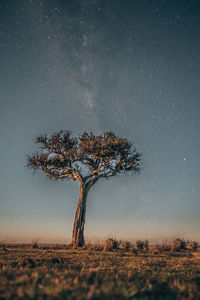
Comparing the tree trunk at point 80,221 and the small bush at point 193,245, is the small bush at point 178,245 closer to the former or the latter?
the small bush at point 193,245

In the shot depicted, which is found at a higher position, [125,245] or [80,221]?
[80,221]

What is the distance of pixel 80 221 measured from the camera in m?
17.0

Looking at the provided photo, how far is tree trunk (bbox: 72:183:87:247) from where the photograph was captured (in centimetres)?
1624

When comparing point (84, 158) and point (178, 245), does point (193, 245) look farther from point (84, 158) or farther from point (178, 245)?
point (84, 158)

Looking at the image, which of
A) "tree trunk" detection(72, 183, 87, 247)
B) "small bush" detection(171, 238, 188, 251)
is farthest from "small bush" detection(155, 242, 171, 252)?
"tree trunk" detection(72, 183, 87, 247)

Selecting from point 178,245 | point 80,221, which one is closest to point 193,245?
point 178,245

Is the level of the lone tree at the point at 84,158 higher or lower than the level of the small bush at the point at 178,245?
higher

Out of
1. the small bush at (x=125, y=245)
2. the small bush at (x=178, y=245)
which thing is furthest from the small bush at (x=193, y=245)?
the small bush at (x=125, y=245)

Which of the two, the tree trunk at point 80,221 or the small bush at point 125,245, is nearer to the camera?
the small bush at point 125,245

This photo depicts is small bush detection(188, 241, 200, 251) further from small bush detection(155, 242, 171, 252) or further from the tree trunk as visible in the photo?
the tree trunk

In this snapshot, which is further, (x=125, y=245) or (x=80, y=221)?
(x=80, y=221)

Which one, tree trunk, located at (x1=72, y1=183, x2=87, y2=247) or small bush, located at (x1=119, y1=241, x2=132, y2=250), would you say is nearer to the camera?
small bush, located at (x1=119, y1=241, x2=132, y2=250)

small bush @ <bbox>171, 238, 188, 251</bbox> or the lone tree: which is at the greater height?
the lone tree

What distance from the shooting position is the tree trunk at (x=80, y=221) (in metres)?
16.2
